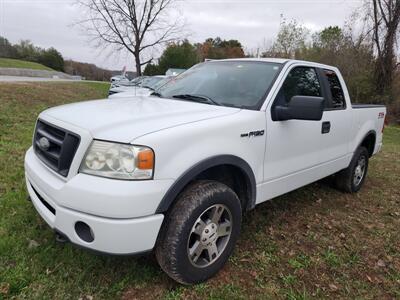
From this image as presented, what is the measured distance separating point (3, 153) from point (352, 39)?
23.8 meters

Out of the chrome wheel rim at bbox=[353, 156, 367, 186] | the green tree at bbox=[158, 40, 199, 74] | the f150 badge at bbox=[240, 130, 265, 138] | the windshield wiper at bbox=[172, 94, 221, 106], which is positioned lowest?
the chrome wheel rim at bbox=[353, 156, 367, 186]

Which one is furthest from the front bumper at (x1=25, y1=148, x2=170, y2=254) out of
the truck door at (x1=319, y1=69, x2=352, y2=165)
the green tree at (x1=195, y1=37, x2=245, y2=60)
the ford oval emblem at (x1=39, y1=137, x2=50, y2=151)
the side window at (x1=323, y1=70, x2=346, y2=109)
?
the green tree at (x1=195, y1=37, x2=245, y2=60)

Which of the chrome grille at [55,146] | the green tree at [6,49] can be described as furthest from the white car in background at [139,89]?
the green tree at [6,49]

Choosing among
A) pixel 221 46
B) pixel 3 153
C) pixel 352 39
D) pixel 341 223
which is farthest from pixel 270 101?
pixel 221 46

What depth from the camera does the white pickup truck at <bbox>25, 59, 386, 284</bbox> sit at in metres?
2.13

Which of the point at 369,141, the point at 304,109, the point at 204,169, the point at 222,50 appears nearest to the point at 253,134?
the point at 304,109

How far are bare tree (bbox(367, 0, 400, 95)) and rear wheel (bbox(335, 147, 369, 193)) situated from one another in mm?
16253

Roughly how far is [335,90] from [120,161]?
10.3 feet

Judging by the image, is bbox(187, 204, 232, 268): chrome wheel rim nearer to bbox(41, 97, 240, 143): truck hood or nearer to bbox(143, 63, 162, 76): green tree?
bbox(41, 97, 240, 143): truck hood

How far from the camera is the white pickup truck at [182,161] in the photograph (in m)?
2.13

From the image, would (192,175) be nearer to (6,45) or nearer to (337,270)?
(337,270)

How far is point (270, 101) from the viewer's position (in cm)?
304

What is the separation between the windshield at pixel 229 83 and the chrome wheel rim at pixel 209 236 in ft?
3.24

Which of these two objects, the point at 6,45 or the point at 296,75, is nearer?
the point at 296,75
